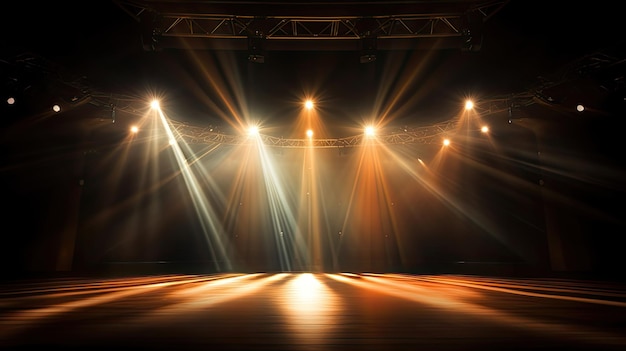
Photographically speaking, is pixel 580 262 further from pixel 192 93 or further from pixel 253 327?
pixel 192 93

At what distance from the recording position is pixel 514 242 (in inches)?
361

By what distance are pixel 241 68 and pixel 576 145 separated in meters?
7.93

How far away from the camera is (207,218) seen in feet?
35.4

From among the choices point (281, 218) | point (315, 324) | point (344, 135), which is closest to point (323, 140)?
point (344, 135)

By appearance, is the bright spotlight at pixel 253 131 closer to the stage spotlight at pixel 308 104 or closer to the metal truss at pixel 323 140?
the metal truss at pixel 323 140

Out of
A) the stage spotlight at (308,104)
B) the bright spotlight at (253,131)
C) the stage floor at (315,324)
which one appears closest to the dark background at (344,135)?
the stage spotlight at (308,104)

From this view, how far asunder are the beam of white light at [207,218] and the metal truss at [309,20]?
617 centimetres

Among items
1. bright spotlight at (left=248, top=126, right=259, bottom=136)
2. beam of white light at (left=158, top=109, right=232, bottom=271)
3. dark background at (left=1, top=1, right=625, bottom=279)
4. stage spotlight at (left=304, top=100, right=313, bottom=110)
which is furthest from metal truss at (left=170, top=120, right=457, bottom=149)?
stage spotlight at (left=304, top=100, right=313, bottom=110)

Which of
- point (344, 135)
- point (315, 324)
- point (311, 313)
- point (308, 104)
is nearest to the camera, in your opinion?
point (315, 324)

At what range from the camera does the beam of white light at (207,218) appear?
34.4 feet

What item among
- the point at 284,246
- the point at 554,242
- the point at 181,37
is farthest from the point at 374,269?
the point at 181,37

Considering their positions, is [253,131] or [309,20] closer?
[309,20]

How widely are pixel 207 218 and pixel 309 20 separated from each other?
809cm

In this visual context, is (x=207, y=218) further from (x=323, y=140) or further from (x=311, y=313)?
(x=311, y=313)
